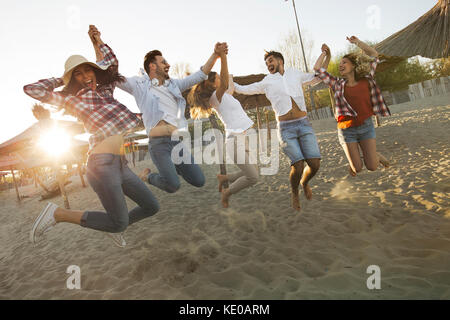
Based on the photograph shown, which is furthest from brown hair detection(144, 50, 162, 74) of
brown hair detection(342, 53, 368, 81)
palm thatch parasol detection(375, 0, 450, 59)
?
palm thatch parasol detection(375, 0, 450, 59)

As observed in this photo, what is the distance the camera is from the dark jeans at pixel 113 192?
2471mm

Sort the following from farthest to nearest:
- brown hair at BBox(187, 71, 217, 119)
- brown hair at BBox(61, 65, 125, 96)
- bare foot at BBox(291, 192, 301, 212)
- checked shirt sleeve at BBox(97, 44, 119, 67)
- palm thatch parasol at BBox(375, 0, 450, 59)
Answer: palm thatch parasol at BBox(375, 0, 450, 59) < bare foot at BBox(291, 192, 301, 212) < brown hair at BBox(187, 71, 217, 119) < checked shirt sleeve at BBox(97, 44, 119, 67) < brown hair at BBox(61, 65, 125, 96)

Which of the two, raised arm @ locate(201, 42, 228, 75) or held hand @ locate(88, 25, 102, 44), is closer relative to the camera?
held hand @ locate(88, 25, 102, 44)

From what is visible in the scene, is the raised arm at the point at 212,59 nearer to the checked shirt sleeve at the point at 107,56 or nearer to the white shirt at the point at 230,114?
the white shirt at the point at 230,114

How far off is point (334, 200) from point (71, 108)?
4.17 meters

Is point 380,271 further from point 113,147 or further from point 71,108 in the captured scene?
point 71,108

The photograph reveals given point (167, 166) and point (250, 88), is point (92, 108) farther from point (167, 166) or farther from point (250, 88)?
point (250, 88)

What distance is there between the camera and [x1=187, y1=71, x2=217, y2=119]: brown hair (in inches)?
143

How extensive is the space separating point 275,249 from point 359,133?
8.01ft

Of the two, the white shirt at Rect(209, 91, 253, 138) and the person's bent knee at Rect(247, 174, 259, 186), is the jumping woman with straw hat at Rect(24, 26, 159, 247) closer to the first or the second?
the white shirt at Rect(209, 91, 253, 138)

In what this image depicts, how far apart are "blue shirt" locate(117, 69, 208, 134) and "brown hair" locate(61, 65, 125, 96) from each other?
0.23 meters

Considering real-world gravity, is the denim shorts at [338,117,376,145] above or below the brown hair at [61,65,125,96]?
below

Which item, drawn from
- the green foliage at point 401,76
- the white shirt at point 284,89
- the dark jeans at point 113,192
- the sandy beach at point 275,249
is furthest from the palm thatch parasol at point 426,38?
the green foliage at point 401,76

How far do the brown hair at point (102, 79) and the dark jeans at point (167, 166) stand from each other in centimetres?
81
